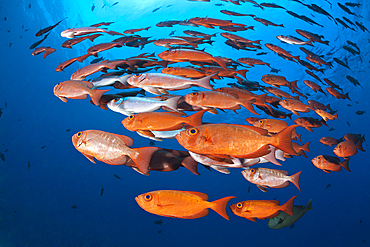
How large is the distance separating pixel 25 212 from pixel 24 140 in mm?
17596

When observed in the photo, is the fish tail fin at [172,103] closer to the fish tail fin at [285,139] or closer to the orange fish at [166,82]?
the orange fish at [166,82]

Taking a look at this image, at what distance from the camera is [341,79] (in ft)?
73.6

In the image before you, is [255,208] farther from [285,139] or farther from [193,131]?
[193,131]

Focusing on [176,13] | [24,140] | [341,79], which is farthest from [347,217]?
[24,140]

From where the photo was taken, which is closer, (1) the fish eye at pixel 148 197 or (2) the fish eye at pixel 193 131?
(2) the fish eye at pixel 193 131

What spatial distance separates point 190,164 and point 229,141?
0.69 m

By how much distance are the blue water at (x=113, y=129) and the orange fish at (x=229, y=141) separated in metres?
10.6

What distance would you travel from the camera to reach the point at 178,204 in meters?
2.10

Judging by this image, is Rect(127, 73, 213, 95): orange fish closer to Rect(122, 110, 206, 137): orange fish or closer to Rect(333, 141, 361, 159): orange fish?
Rect(122, 110, 206, 137): orange fish

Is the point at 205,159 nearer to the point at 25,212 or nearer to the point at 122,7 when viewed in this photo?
the point at 122,7

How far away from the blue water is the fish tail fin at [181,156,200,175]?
33.8 ft

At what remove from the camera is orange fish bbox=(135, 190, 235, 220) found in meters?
2.10

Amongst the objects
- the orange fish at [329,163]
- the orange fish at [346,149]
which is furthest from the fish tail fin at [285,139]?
the orange fish at [346,149]

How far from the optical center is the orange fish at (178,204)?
2096 millimetres
